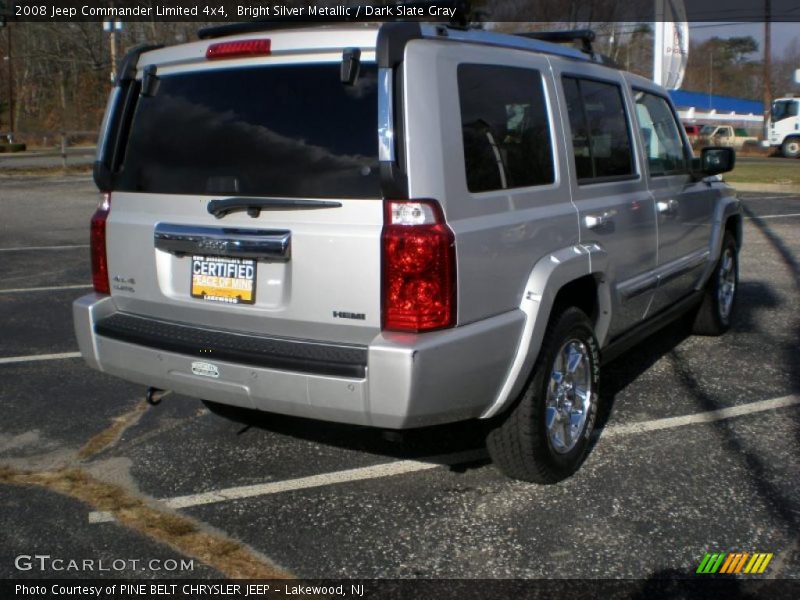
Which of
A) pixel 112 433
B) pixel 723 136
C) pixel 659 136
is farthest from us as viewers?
pixel 723 136

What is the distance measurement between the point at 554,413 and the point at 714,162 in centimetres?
261

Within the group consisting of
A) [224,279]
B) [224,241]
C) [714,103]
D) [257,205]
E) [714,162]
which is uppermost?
[714,103]

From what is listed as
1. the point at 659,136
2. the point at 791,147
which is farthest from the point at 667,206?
the point at 791,147

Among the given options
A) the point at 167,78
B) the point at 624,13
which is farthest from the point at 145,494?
the point at 624,13

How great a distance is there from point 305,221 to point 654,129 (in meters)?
2.91

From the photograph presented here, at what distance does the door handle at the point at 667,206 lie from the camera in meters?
5.20

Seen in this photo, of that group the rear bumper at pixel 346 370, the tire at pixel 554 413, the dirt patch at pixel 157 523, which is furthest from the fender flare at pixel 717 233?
the dirt patch at pixel 157 523

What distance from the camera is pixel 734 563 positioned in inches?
134

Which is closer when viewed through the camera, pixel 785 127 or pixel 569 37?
pixel 569 37

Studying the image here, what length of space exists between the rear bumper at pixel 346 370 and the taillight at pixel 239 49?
1138 millimetres

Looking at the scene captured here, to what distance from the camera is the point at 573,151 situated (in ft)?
14.1

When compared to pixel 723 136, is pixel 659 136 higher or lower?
lower

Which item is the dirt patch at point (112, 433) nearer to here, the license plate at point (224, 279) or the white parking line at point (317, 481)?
the white parking line at point (317, 481)

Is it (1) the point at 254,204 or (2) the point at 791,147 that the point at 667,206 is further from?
(2) the point at 791,147
